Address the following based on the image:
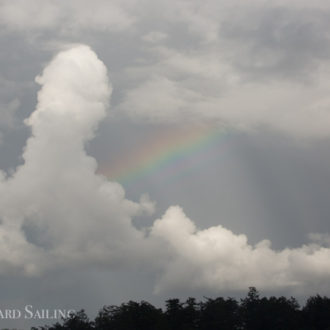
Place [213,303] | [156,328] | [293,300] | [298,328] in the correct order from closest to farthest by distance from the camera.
Result: [156,328] < [298,328] < [213,303] < [293,300]

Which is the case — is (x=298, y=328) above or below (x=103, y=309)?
below

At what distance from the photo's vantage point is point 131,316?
154875 millimetres

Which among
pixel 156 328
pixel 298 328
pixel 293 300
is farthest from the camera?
pixel 293 300

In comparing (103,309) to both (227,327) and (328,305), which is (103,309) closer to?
(227,327)

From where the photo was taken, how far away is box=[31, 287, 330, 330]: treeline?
157 m

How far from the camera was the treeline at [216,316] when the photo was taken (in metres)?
157

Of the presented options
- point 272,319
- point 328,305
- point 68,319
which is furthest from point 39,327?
point 328,305

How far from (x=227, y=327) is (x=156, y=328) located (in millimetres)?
25192

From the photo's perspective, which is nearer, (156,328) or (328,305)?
(156,328)

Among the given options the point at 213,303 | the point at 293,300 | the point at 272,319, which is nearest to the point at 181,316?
the point at 213,303

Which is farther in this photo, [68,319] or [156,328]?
[68,319]

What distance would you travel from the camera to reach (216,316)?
6462 inches

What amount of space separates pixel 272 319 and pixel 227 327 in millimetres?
12252

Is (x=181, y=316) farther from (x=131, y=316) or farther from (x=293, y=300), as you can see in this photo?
(x=293, y=300)
